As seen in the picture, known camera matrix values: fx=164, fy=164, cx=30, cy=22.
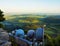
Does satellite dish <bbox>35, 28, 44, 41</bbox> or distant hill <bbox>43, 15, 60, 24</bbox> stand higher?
distant hill <bbox>43, 15, 60, 24</bbox>

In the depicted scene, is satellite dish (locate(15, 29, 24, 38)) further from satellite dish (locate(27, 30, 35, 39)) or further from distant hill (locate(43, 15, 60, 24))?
distant hill (locate(43, 15, 60, 24))

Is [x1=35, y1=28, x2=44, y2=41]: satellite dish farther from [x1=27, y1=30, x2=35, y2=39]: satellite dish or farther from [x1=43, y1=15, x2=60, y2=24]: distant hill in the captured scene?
[x1=43, y1=15, x2=60, y2=24]: distant hill

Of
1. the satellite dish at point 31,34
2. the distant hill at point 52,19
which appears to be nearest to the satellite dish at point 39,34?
the satellite dish at point 31,34

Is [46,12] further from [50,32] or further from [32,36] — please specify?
[32,36]

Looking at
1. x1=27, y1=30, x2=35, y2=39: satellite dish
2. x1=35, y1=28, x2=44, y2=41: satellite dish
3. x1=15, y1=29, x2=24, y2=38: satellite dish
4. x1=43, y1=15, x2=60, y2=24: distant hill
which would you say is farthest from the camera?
x1=43, y1=15, x2=60, y2=24: distant hill

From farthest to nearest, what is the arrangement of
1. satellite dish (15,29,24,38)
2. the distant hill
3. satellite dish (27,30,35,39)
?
the distant hill → satellite dish (15,29,24,38) → satellite dish (27,30,35,39)

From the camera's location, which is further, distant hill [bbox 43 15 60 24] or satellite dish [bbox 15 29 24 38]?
distant hill [bbox 43 15 60 24]

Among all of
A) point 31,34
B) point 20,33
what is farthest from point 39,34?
point 20,33

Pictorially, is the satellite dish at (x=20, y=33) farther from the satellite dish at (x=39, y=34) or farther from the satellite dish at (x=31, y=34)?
the satellite dish at (x=39, y=34)

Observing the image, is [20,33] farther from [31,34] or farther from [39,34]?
[39,34]

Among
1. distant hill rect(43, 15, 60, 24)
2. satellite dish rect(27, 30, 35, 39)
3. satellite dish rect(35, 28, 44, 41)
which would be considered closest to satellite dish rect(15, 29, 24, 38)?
satellite dish rect(27, 30, 35, 39)

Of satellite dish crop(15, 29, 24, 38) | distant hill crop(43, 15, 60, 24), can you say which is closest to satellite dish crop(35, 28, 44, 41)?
satellite dish crop(15, 29, 24, 38)
